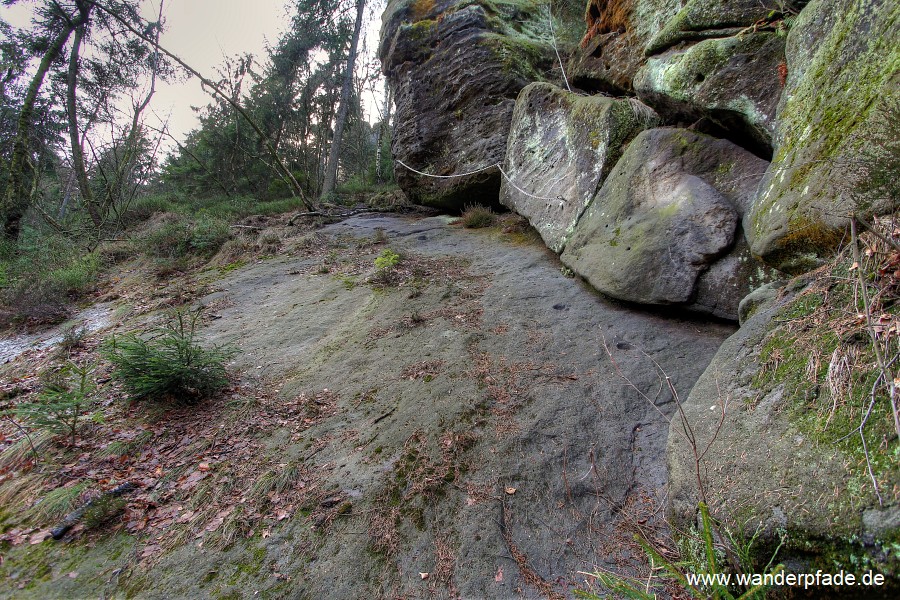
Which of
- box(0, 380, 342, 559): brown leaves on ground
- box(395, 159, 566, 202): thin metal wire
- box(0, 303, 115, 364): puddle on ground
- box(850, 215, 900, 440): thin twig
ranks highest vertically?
box(395, 159, 566, 202): thin metal wire

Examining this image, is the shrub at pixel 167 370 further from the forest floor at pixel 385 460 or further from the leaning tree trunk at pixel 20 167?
the leaning tree trunk at pixel 20 167

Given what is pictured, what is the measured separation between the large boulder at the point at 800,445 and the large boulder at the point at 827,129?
52 centimetres

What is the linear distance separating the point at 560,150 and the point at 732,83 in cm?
289

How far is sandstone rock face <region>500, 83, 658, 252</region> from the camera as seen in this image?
6.09 metres

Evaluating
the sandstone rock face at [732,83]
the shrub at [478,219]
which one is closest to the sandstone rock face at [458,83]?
the shrub at [478,219]

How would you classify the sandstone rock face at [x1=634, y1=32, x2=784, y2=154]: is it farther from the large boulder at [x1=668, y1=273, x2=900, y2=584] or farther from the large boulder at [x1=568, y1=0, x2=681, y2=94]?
the large boulder at [x1=668, y1=273, x2=900, y2=584]

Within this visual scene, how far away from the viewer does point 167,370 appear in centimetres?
404

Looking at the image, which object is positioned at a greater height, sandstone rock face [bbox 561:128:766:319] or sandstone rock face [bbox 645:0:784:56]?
sandstone rock face [bbox 645:0:784:56]

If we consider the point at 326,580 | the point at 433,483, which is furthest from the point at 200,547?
the point at 433,483

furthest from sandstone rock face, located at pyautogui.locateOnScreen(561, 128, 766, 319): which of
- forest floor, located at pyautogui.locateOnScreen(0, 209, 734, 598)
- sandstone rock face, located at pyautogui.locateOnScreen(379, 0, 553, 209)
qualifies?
sandstone rock face, located at pyautogui.locateOnScreen(379, 0, 553, 209)

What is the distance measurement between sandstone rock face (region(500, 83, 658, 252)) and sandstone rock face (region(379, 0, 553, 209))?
1.32m

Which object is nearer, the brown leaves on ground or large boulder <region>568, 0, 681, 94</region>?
the brown leaves on ground

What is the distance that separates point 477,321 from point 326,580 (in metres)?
3.33

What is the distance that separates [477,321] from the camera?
524 centimetres
